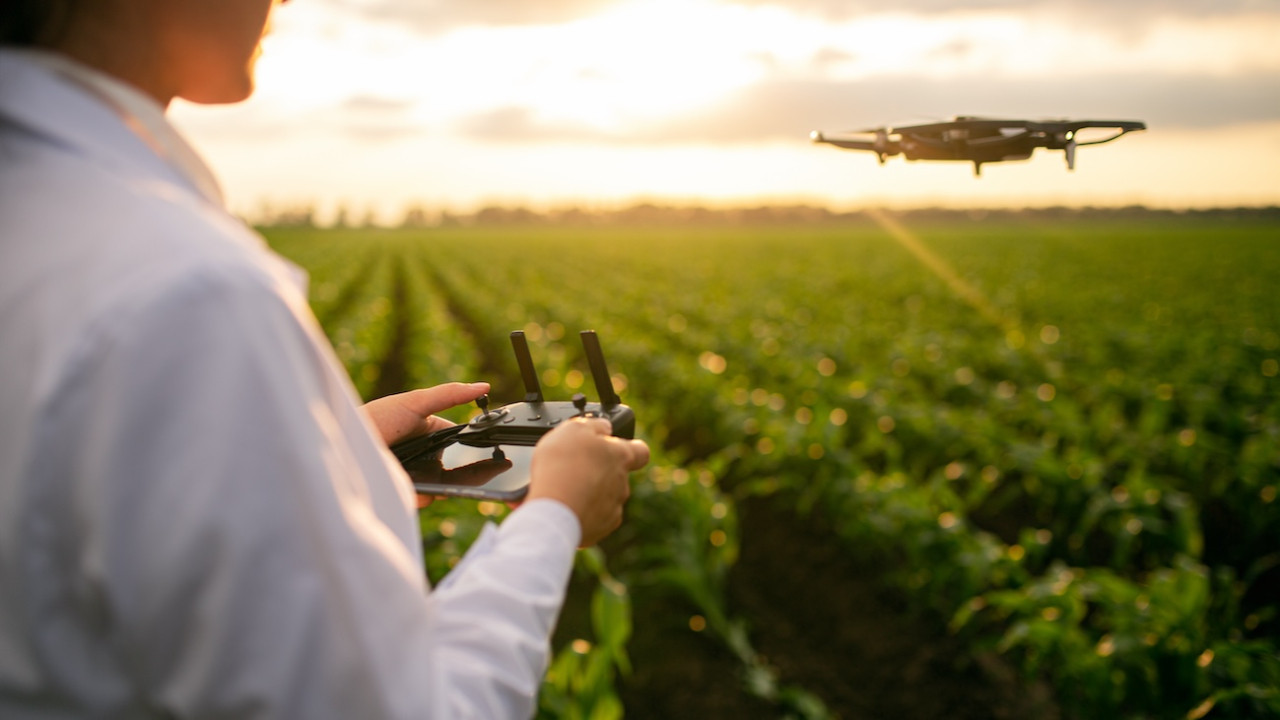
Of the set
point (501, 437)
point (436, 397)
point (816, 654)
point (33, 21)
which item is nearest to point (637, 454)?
point (501, 437)

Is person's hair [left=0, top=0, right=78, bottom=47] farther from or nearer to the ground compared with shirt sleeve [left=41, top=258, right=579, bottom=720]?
farther from the ground

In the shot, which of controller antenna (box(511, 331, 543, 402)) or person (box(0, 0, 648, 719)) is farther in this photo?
controller antenna (box(511, 331, 543, 402))

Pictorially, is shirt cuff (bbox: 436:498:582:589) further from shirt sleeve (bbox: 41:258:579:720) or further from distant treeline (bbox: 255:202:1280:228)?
distant treeline (bbox: 255:202:1280:228)

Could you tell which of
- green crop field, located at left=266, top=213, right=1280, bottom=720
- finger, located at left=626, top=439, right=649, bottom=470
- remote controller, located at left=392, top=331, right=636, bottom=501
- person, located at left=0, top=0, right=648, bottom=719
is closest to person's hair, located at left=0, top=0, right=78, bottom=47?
person, located at left=0, top=0, right=648, bottom=719

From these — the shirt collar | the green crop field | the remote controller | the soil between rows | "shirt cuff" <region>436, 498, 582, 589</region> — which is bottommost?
the soil between rows

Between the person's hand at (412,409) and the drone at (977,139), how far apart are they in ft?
2.44

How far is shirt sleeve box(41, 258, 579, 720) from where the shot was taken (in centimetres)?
63

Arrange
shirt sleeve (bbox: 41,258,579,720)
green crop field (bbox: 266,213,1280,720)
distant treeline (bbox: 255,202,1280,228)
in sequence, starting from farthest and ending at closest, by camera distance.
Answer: distant treeline (bbox: 255,202,1280,228)
green crop field (bbox: 266,213,1280,720)
shirt sleeve (bbox: 41,258,579,720)

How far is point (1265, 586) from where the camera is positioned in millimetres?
4711

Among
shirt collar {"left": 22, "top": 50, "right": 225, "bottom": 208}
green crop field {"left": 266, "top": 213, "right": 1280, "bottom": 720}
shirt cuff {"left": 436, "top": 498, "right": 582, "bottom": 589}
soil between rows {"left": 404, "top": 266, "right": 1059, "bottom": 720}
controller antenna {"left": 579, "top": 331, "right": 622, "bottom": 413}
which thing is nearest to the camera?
shirt collar {"left": 22, "top": 50, "right": 225, "bottom": 208}

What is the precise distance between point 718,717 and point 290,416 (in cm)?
341

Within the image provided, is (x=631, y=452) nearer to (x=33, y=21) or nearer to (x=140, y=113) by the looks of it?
(x=140, y=113)

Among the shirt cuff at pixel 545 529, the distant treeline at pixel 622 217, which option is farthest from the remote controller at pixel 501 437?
the distant treeline at pixel 622 217

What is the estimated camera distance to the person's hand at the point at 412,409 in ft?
4.69
